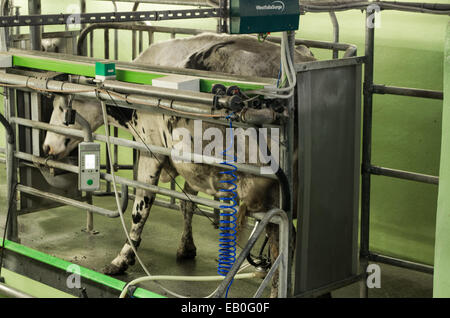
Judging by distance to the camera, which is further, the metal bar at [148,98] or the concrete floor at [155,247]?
the concrete floor at [155,247]

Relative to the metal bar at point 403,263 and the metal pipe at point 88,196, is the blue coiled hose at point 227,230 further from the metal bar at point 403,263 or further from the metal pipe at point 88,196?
the metal bar at point 403,263

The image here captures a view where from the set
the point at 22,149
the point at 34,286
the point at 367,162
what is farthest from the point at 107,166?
the point at 367,162

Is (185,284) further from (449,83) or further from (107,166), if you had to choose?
(449,83)

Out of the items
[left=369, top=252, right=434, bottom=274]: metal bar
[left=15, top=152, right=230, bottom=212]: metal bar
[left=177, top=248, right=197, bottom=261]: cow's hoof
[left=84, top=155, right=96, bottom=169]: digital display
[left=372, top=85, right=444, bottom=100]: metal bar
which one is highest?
[left=372, top=85, right=444, bottom=100]: metal bar

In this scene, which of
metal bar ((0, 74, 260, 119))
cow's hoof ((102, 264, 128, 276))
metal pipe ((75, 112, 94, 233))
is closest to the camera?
metal bar ((0, 74, 260, 119))

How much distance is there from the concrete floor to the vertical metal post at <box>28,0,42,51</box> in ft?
6.04

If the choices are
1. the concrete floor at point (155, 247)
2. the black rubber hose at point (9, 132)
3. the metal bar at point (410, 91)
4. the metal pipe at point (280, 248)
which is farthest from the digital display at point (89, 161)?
the metal bar at point (410, 91)

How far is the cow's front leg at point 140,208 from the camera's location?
18.7ft

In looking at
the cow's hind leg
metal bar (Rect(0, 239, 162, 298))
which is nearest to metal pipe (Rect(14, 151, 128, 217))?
metal bar (Rect(0, 239, 162, 298))

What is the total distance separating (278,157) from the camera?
426 centimetres

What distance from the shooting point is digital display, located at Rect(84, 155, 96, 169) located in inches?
192

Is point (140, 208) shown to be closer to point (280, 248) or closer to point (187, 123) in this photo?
point (187, 123)

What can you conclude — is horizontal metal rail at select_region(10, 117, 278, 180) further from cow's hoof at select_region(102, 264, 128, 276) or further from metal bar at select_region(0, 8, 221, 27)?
cow's hoof at select_region(102, 264, 128, 276)

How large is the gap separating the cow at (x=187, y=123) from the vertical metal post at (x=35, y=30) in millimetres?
585
